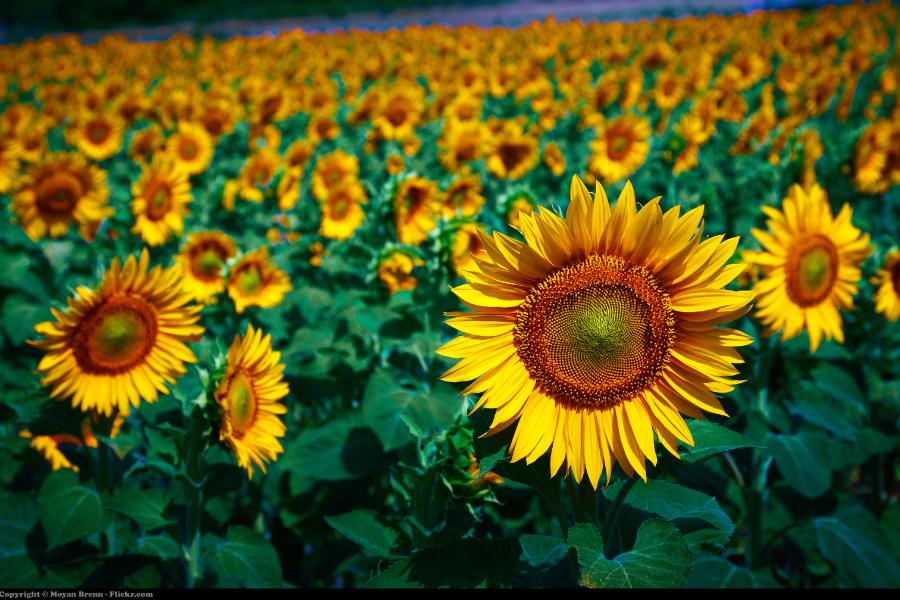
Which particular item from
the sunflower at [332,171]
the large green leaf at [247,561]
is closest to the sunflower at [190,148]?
the sunflower at [332,171]

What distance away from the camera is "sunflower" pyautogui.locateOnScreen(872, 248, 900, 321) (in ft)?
9.49

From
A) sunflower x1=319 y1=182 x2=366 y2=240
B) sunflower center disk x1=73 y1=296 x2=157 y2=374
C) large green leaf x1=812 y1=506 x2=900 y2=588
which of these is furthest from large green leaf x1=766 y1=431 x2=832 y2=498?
sunflower x1=319 y1=182 x2=366 y2=240

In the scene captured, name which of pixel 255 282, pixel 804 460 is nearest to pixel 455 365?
pixel 804 460

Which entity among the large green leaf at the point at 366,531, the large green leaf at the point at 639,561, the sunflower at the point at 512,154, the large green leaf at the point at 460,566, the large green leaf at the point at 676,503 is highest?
the sunflower at the point at 512,154

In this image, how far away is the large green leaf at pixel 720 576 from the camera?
2.38 m

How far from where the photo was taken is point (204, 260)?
3.65 m

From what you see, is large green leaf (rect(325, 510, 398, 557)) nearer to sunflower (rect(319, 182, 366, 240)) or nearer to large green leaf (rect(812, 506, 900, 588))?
large green leaf (rect(812, 506, 900, 588))

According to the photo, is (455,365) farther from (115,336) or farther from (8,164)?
(8,164)

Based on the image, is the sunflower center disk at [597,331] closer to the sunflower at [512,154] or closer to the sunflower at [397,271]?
the sunflower at [397,271]

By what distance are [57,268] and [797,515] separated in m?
4.42

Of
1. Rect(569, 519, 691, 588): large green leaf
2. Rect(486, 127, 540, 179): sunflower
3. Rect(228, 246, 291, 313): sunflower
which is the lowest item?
Rect(569, 519, 691, 588): large green leaf

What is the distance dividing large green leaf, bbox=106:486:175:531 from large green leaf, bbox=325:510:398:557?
0.51 m

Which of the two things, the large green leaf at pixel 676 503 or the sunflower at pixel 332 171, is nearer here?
the large green leaf at pixel 676 503

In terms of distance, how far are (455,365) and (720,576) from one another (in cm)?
148
